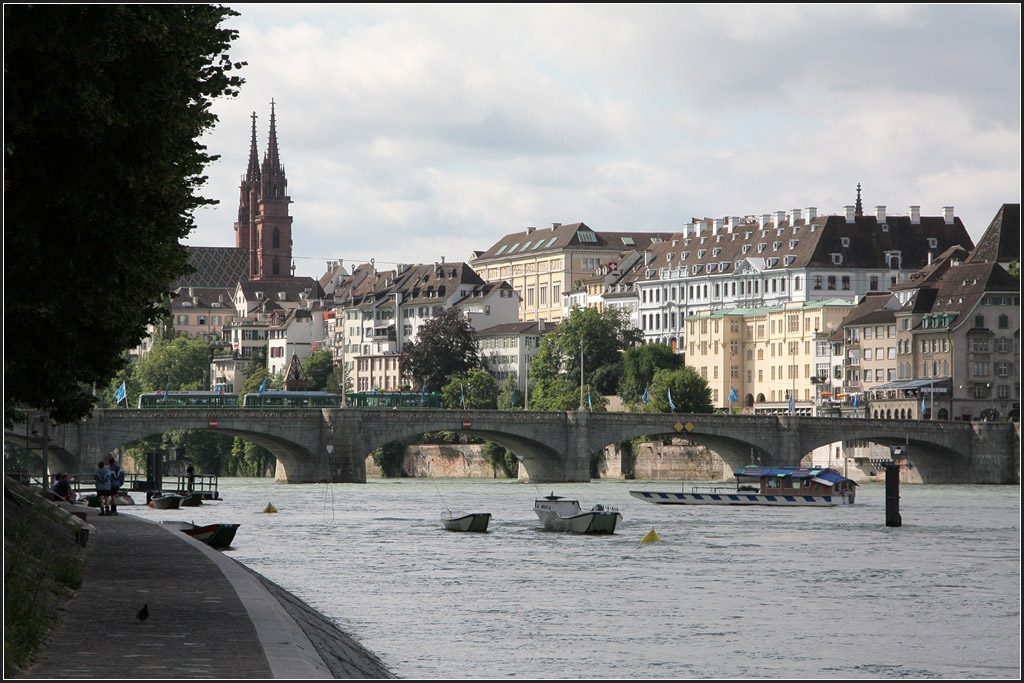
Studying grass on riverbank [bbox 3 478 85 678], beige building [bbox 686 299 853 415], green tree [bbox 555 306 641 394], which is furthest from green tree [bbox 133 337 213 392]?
grass on riverbank [bbox 3 478 85 678]

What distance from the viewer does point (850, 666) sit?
21.4m

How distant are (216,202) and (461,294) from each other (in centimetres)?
14027

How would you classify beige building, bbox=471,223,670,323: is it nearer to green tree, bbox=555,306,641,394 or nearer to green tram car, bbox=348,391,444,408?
green tree, bbox=555,306,641,394

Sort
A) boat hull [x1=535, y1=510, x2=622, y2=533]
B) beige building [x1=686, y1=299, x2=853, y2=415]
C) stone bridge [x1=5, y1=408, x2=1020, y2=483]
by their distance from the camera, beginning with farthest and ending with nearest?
1. beige building [x1=686, y1=299, x2=853, y2=415]
2. stone bridge [x1=5, y1=408, x2=1020, y2=483]
3. boat hull [x1=535, y1=510, x2=622, y2=533]

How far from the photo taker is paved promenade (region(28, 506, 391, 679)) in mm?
12539

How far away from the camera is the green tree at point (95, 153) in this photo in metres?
14.8

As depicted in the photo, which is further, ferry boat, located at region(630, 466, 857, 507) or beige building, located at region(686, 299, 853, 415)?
beige building, located at region(686, 299, 853, 415)

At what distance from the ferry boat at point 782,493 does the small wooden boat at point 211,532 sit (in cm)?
3436

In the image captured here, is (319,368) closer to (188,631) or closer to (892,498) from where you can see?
(892,498)

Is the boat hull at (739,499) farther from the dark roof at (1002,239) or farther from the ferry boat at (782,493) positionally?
the dark roof at (1002,239)

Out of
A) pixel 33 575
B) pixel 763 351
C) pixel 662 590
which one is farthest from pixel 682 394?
pixel 33 575

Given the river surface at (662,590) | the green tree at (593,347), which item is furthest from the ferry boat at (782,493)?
the green tree at (593,347)

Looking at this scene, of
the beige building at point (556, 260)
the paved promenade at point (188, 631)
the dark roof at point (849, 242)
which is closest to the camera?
the paved promenade at point (188, 631)

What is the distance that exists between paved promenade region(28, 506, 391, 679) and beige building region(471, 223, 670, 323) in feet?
455
